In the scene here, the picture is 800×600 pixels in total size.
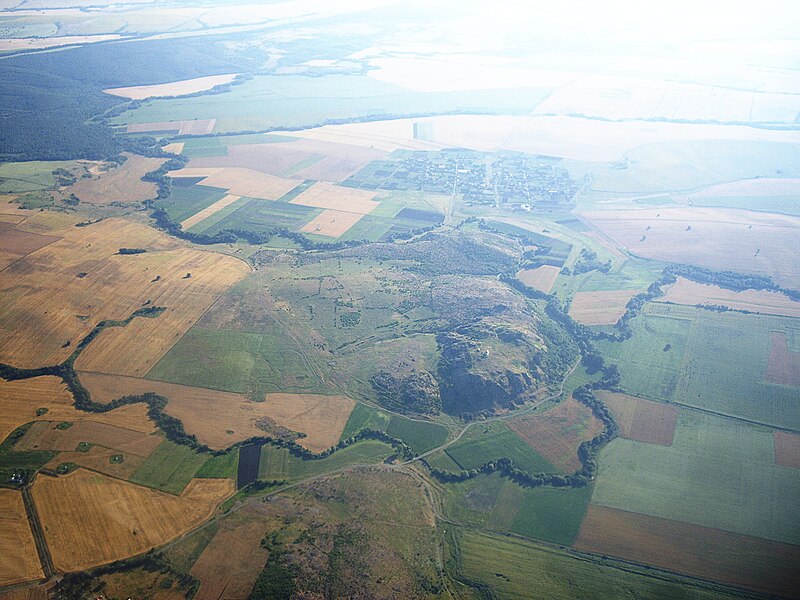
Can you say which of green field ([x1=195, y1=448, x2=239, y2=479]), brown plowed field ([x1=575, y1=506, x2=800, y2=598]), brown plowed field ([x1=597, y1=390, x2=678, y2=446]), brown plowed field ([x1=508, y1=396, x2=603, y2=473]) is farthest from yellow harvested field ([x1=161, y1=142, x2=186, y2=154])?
brown plowed field ([x1=575, y1=506, x2=800, y2=598])

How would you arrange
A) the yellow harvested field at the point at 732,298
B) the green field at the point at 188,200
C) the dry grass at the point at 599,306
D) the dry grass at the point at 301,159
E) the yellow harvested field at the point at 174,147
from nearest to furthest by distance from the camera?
the dry grass at the point at 599,306 → the yellow harvested field at the point at 732,298 → the green field at the point at 188,200 → the dry grass at the point at 301,159 → the yellow harvested field at the point at 174,147

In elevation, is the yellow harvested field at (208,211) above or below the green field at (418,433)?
above

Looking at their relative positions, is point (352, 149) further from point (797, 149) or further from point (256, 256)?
point (797, 149)

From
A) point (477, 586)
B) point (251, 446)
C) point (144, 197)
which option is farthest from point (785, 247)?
point (144, 197)

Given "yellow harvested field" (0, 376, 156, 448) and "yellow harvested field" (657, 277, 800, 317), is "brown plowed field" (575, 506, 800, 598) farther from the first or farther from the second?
"yellow harvested field" (0, 376, 156, 448)

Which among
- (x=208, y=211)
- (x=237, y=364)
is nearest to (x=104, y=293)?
(x=237, y=364)

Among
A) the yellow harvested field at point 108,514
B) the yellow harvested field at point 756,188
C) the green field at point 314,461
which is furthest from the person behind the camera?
the yellow harvested field at point 756,188

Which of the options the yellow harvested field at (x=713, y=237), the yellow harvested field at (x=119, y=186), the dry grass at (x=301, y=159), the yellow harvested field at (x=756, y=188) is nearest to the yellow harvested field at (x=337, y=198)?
the dry grass at (x=301, y=159)

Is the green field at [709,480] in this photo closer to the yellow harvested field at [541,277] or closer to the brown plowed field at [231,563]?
the brown plowed field at [231,563]

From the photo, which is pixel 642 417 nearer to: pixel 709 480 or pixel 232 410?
pixel 709 480
